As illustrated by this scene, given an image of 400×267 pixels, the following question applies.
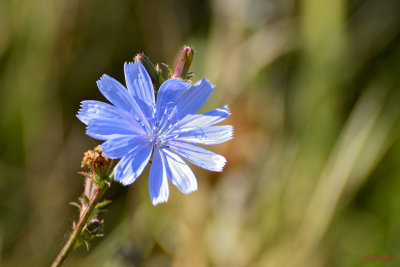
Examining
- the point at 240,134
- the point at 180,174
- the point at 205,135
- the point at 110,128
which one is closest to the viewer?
the point at 110,128

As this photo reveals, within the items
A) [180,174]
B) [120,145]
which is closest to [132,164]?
[120,145]

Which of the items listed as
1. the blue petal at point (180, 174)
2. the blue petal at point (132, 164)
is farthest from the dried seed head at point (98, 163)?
the blue petal at point (180, 174)

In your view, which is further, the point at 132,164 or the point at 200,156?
the point at 200,156

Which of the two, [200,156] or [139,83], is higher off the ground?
[139,83]

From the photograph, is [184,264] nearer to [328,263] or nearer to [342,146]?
[328,263]

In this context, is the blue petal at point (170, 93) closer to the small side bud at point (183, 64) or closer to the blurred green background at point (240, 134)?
the small side bud at point (183, 64)

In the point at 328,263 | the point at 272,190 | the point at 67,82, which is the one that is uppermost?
the point at 67,82

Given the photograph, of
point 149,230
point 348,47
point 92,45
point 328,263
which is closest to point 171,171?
point 149,230

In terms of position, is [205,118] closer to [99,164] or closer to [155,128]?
[155,128]
